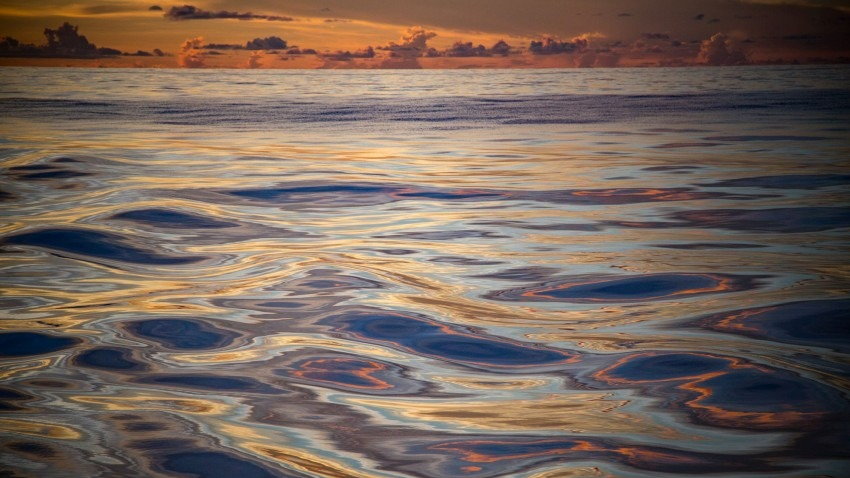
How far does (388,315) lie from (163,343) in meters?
1.56

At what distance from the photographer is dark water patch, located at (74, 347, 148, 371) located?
4953 mm

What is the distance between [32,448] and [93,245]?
5533 millimetres

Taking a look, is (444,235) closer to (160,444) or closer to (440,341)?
(440,341)

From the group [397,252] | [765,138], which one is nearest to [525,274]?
[397,252]

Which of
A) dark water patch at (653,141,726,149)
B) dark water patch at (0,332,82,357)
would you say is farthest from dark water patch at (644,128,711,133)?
dark water patch at (0,332,82,357)

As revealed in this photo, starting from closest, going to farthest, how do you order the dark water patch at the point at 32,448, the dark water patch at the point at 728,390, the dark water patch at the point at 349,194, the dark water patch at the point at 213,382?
the dark water patch at the point at 32,448, the dark water patch at the point at 728,390, the dark water patch at the point at 213,382, the dark water patch at the point at 349,194

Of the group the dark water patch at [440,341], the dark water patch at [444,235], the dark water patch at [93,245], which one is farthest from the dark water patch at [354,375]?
the dark water patch at [444,235]

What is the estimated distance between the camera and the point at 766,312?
6027 millimetres

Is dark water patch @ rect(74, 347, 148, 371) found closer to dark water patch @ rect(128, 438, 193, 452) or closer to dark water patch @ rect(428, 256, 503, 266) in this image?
dark water patch @ rect(128, 438, 193, 452)

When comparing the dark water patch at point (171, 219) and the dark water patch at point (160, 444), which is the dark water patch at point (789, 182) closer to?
the dark water patch at point (171, 219)

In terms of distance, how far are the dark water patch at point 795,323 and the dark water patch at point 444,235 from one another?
3516 millimetres

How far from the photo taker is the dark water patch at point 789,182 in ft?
Result: 41.9

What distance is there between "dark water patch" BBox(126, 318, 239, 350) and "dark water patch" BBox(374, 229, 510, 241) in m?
3.63

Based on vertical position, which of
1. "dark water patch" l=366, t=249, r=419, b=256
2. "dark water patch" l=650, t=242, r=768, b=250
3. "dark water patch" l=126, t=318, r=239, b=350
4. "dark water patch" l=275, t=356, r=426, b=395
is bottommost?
"dark water patch" l=126, t=318, r=239, b=350
